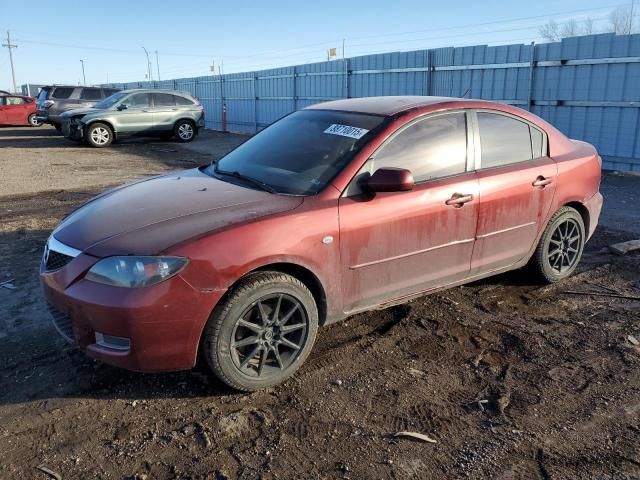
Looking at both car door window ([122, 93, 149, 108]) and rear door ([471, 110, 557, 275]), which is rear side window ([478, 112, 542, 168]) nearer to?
rear door ([471, 110, 557, 275])

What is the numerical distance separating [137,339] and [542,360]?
257 cm

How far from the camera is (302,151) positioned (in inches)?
155

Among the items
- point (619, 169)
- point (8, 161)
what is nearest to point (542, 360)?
point (619, 169)

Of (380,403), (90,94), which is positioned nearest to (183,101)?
(90,94)

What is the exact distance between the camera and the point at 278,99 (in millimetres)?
21016

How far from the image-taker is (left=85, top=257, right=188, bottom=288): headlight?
2.86 meters

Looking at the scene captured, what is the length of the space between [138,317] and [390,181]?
169cm

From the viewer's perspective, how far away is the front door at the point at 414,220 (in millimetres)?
3500

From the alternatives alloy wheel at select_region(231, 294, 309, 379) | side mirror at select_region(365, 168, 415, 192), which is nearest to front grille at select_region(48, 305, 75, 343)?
alloy wheel at select_region(231, 294, 309, 379)

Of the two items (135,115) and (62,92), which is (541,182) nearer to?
(135,115)

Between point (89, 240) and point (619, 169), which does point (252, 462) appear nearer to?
point (89, 240)

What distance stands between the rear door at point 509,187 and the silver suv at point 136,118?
48.7 ft

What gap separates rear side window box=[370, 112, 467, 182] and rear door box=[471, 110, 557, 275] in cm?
20

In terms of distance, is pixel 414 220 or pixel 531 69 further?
pixel 531 69
